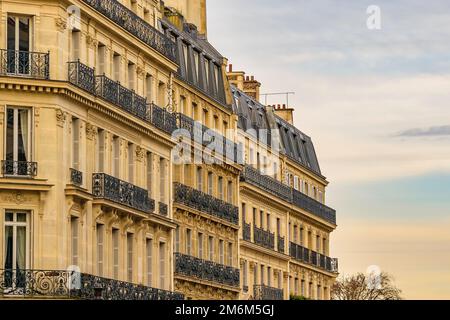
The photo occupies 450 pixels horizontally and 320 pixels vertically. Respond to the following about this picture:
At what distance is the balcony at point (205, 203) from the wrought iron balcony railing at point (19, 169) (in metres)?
18.2

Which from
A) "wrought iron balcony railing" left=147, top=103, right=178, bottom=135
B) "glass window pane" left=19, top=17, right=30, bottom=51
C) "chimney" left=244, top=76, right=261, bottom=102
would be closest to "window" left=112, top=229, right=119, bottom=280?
"wrought iron balcony railing" left=147, top=103, right=178, bottom=135

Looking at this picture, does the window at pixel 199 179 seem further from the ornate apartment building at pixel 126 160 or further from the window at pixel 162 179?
the window at pixel 162 179

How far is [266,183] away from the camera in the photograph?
87.8 m

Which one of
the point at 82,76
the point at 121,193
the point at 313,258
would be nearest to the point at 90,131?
the point at 82,76

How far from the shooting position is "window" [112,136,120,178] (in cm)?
5572

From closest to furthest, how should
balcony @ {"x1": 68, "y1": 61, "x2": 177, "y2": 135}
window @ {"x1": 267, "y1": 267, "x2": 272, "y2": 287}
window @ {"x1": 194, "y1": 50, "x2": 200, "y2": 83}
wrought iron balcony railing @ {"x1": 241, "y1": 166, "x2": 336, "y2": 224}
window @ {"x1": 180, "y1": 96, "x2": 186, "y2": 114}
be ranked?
balcony @ {"x1": 68, "y1": 61, "x2": 177, "y2": 135}, window @ {"x1": 180, "y1": 96, "x2": 186, "y2": 114}, window @ {"x1": 194, "y1": 50, "x2": 200, "y2": 83}, wrought iron balcony railing @ {"x1": 241, "y1": 166, "x2": 336, "y2": 224}, window @ {"x1": 267, "y1": 267, "x2": 272, "y2": 287}

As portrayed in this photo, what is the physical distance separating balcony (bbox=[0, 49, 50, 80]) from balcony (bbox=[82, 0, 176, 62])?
12.0ft

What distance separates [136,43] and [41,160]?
10609 mm

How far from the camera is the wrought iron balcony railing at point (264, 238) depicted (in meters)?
84.2

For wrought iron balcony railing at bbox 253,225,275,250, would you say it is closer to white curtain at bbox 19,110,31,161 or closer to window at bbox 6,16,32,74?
white curtain at bbox 19,110,31,161

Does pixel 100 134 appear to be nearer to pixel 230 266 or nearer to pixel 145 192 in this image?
pixel 145 192
